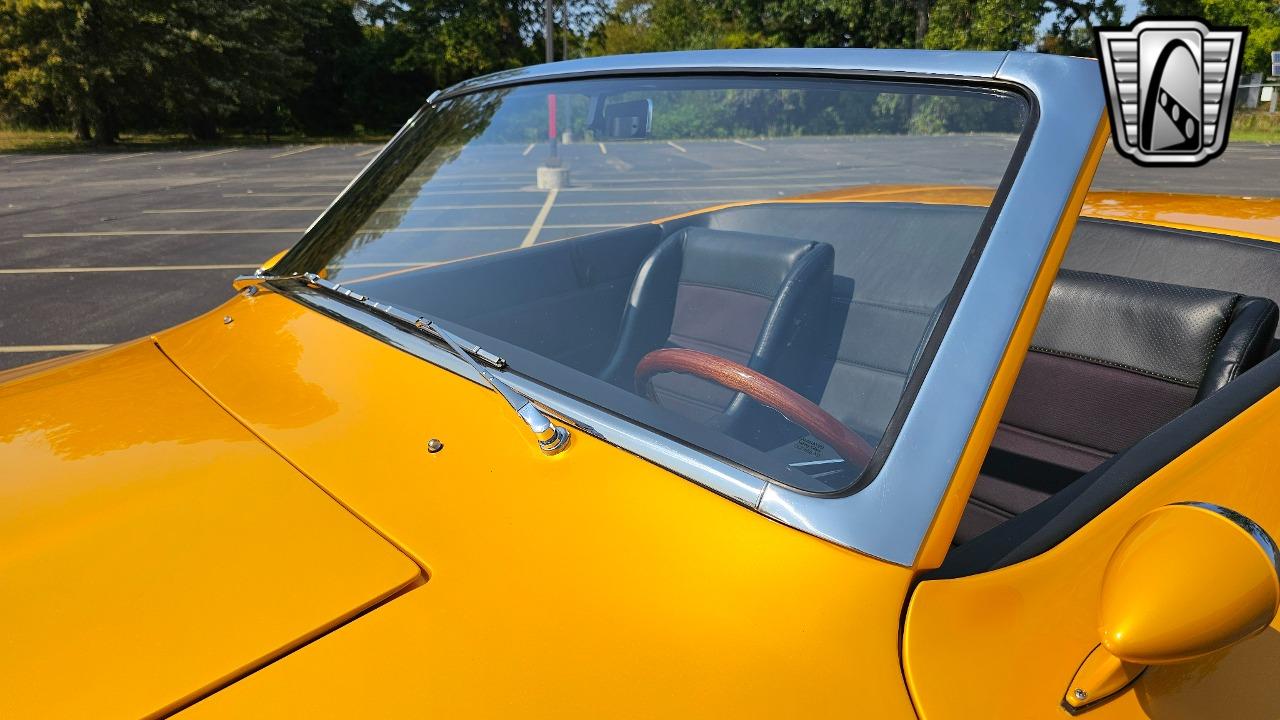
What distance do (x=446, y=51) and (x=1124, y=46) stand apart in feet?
114

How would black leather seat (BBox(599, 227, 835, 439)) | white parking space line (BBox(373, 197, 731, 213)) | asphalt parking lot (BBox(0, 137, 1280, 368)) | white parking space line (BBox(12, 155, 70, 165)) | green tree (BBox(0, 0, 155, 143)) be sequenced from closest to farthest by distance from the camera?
black leather seat (BBox(599, 227, 835, 439)) → asphalt parking lot (BBox(0, 137, 1280, 368)) → white parking space line (BBox(373, 197, 731, 213)) → white parking space line (BBox(12, 155, 70, 165)) → green tree (BBox(0, 0, 155, 143))

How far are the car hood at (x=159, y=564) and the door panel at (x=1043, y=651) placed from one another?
0.58 m

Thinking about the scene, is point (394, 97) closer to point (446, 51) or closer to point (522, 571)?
point (446, 51)

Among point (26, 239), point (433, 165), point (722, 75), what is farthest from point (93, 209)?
point (722, 75)

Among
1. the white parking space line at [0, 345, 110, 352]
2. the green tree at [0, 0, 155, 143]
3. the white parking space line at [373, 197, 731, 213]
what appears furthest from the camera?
the green tree at [0, 0, 155, 143]

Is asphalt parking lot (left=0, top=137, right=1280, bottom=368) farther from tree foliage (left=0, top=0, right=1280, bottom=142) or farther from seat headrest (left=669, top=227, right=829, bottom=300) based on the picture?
tree foliage (left=0, top=0, right=1280, bottom=142)

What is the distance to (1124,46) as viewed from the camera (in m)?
0.92

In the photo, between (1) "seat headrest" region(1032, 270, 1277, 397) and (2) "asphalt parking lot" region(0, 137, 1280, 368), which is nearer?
(1) "seat headrest" region(1032, 270, 1277, 397)

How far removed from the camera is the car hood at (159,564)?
0.78 metres

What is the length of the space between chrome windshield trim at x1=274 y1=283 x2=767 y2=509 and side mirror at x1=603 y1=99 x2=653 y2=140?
0.61 m

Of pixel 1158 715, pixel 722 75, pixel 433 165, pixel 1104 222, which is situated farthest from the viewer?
pixel 1104 222

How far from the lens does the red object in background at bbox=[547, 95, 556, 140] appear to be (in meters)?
1.68

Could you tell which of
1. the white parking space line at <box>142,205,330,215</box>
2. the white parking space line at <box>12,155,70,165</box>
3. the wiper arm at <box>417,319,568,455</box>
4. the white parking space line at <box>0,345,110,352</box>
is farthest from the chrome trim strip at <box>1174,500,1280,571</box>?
the white parking space line at <box>12,155,70,165</box>

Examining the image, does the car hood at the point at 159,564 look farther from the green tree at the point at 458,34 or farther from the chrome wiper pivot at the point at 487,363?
the green tree at the point at 458,34
